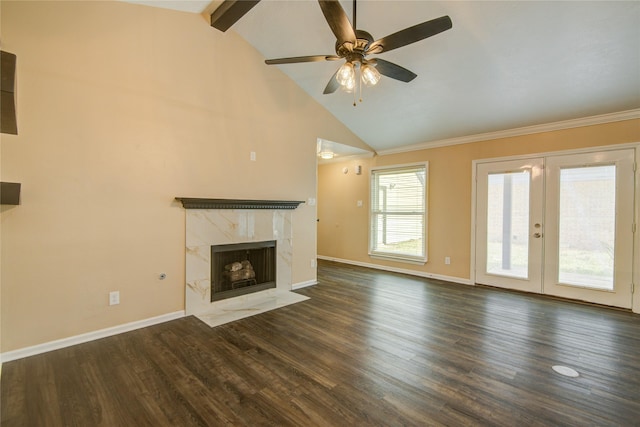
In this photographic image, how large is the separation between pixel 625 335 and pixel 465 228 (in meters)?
2.29

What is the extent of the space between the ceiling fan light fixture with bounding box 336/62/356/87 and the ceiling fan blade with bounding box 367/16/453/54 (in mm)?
227

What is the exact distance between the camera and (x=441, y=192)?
17.0 ft

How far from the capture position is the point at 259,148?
408cm

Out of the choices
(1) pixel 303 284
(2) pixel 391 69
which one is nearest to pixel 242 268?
(1) pixel 303 284

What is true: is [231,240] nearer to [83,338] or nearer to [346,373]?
[83,338]

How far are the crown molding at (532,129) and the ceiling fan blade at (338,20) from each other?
335cm

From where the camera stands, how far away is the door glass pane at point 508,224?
4.35 meters

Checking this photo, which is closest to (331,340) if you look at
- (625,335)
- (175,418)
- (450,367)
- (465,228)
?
(450,367)

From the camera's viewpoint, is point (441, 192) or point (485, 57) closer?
point (485, 57)

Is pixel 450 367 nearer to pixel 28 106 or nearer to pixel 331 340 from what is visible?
pixel 331 340

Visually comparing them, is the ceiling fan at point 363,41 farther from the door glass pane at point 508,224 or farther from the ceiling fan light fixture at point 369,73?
the door glass pane at point 508,224

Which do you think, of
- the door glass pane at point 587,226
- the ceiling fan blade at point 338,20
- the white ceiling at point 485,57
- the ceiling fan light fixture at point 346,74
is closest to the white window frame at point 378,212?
the white ceiling at point 485,57

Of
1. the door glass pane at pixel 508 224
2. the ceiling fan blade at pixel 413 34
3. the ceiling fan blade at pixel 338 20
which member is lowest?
the door glass pane at pixel 508 224

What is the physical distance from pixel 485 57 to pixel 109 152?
4.09 m
